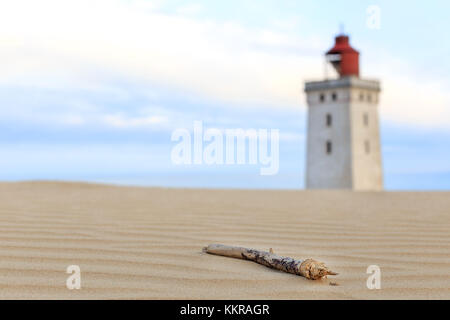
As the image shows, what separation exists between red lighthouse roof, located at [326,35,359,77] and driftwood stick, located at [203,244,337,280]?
928 inches

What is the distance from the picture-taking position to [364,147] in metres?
24.8

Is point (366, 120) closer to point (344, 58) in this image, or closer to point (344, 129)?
point (344, 129)

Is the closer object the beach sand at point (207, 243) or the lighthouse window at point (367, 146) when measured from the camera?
the beach sand at point (207, 243)

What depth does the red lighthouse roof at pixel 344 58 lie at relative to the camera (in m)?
25.3

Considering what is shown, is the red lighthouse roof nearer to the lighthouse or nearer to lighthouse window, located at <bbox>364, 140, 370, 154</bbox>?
the lighthouse

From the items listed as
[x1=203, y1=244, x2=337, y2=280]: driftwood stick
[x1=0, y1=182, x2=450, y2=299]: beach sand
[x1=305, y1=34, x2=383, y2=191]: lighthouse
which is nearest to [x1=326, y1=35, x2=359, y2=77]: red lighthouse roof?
[x1=305, y1=34, x2=383, y2=191]: lighthouse

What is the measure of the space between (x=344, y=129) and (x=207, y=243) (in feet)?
Answer: 73.1

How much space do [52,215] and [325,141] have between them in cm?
2189

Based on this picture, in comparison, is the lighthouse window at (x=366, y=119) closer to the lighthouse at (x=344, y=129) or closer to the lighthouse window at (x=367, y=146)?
the lighthouse at (x=344, y=129)

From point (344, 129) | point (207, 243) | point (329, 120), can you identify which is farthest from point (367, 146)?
point (207, 243)

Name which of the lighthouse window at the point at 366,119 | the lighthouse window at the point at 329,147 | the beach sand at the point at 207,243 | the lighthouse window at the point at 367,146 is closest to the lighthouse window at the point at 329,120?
the lighthouse window at the point at 329,147

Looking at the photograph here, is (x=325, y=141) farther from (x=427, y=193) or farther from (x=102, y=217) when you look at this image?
(x=102, y=217)

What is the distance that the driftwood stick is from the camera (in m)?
2.25

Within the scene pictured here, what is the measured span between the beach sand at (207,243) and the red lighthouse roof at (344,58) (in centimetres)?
2110
